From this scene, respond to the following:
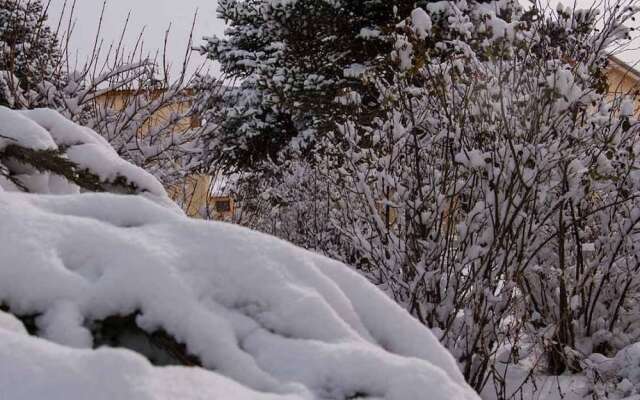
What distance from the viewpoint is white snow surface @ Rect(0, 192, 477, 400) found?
1.01 meters

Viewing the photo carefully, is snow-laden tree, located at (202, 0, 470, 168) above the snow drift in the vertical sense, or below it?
above

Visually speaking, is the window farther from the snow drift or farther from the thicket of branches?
the snow drift

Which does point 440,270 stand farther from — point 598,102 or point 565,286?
point 598,102

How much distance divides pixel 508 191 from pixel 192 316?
2.93 meters

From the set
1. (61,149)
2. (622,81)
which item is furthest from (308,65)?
(61,149)

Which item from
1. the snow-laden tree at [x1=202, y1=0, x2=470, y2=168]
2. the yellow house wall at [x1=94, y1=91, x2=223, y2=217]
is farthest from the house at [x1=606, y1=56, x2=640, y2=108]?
the yellow house wall at [x1=94, y1=91, x2=223, y2=217]

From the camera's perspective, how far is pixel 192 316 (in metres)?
1.29

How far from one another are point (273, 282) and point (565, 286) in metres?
3.98

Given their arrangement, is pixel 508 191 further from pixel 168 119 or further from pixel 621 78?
pixel 168 119

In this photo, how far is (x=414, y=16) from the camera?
4293 mm

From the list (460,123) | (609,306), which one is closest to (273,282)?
(460,123)

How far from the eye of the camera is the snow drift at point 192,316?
3.32ft

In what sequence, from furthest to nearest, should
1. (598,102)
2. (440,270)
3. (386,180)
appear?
(598,102), (386,180), (440,270)

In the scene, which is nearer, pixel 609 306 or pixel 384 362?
pixel 384 362
